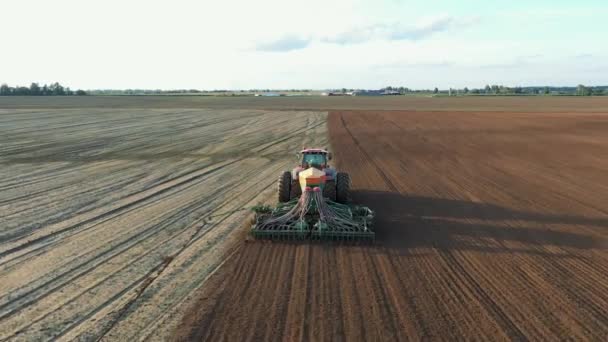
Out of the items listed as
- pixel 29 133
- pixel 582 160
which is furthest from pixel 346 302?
pixel 29 133

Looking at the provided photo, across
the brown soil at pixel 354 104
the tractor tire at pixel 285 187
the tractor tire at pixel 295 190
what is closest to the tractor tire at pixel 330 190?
the tractor tire at pixel 285 187

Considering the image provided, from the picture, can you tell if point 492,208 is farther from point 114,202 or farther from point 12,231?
point 12,231

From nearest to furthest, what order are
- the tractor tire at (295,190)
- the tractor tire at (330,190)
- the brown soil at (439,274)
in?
the brown soil at (439,274) < the tractor tire at (330,190) < the tractor tire at (295,190)

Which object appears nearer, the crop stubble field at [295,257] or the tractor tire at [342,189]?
the crop stubble field at [295,257]

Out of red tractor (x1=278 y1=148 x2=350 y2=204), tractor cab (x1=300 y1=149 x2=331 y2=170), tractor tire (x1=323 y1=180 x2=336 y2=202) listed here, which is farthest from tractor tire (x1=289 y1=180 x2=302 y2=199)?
tractor tire (x1=323 y1=180 x2=336 y2=202)

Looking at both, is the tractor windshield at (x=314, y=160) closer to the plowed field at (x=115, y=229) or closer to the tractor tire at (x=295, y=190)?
the tractor tire at (x=295, y=190)

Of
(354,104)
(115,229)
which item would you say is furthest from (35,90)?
(115,229)

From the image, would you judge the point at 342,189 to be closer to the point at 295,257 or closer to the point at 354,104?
the point at 295,257
